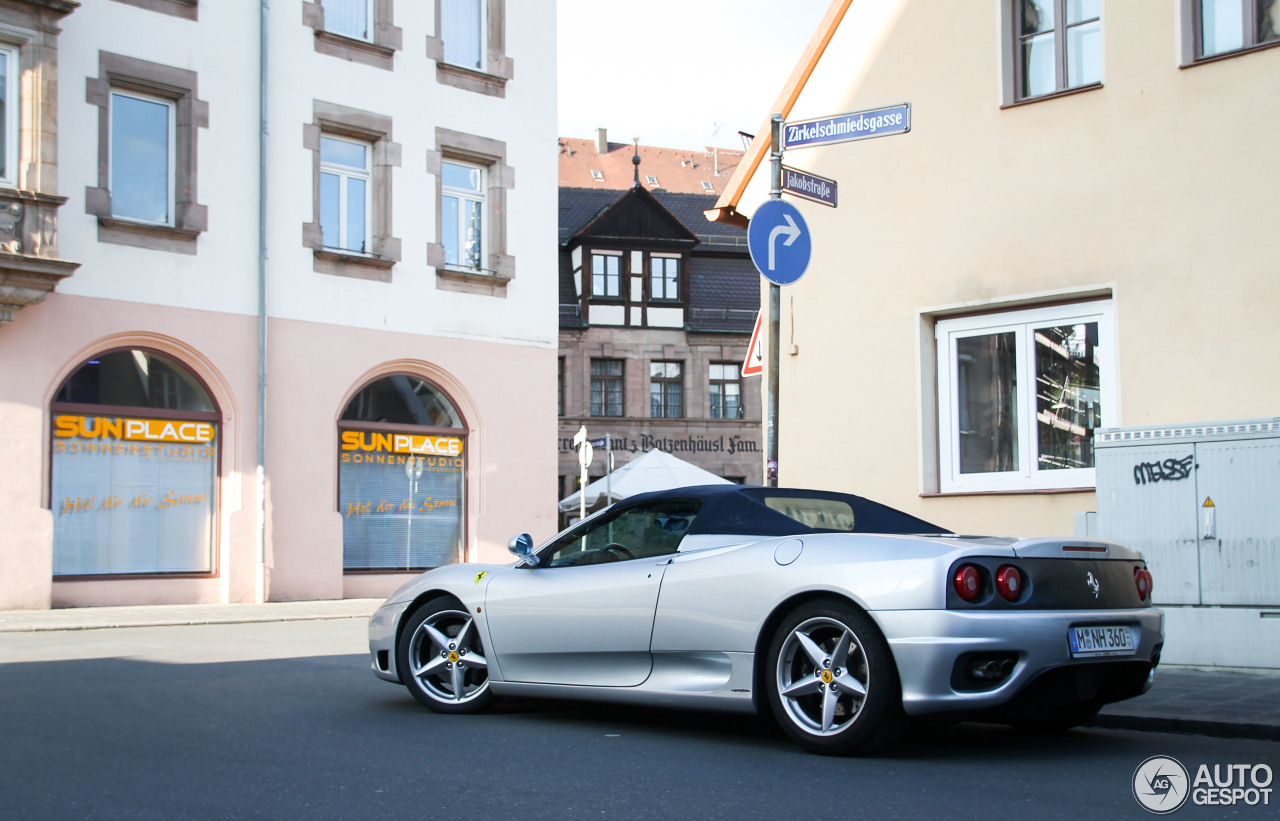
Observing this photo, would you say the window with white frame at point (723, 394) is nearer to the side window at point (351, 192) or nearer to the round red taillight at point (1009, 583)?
the side window at point (351, 192)

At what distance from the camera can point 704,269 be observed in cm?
4569

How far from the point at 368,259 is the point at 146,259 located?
3520 mm

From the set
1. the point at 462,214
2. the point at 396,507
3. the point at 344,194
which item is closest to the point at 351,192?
the point at 344,194

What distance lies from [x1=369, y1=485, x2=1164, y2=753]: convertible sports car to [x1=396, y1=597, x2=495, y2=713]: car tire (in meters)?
0.01

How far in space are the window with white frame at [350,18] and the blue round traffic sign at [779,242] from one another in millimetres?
13761

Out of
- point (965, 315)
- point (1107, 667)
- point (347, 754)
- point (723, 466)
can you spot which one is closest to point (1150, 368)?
point (965, 315)

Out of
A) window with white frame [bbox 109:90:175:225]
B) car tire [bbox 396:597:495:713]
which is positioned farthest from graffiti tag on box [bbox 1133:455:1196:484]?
window with white frame [bbox 109:90:175:225]

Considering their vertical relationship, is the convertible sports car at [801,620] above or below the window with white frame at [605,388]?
below

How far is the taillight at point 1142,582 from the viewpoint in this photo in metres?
6.21

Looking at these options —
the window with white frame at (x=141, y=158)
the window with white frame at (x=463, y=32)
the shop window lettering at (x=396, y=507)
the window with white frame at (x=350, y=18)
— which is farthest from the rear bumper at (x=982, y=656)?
the window with white frame at (x=463, y=32)

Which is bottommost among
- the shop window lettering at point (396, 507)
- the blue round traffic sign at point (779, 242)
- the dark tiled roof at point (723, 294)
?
the shop window lettering at point (396, 507)

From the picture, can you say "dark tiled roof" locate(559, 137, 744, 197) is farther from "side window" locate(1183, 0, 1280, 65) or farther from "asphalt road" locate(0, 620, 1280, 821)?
"asphalt road" locate(0, 620, 1280, 821)

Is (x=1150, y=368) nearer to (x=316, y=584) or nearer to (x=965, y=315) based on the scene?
(x=965, y=315)

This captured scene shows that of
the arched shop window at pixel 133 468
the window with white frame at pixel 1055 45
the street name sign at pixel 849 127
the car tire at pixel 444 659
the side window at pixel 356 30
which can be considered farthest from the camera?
the side window at pixel 356 30
